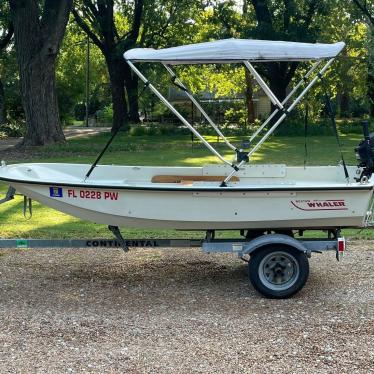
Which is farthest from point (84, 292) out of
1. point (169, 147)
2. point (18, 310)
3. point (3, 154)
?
point (169, 147)

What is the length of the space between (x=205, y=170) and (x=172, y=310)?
2206 millimetres

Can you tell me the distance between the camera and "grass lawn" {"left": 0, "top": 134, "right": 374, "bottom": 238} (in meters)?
9.37

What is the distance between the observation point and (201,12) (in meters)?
37.9

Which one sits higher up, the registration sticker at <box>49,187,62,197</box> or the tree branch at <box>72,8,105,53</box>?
the tree branch at <box>72,8,105,53</box>

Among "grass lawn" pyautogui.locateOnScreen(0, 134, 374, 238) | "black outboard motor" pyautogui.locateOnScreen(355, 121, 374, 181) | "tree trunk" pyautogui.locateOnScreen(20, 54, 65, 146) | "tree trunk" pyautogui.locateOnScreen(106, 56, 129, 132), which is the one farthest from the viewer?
"tree trunk" pyautogui.locateOnScreen(106, 56, 129, 132)

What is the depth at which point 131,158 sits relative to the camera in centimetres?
2036

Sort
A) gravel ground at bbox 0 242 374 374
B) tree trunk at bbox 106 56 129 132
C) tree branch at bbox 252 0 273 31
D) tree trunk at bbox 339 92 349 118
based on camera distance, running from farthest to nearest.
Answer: tree trunk at bbox 339 92 349 118 → tree trunk at bbox 106 56 129 132 → tree branch at bbox 252 0 273 31 → gravel ground at bbox 0 242 374 374

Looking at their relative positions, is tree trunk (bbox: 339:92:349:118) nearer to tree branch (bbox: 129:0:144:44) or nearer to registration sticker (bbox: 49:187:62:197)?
Answer: tree branch (bbox: 129:0:144:44)

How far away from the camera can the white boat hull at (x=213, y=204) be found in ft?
19.7

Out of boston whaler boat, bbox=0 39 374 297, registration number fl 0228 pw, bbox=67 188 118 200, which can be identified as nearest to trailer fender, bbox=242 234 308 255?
boston whaler boat, bbox=0 39 374 297

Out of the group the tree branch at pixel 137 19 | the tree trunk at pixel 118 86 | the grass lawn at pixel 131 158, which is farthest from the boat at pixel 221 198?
the tree branch at pixel 137 19

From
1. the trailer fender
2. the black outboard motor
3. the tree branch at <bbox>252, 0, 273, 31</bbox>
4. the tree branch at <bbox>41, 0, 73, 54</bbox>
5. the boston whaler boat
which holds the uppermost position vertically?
the tree branch at <bbox>252, 0, 273, 31</bbox>

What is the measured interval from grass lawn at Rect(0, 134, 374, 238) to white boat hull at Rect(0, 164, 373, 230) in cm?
263

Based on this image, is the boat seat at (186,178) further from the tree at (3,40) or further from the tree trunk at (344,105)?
the tree trunk at (344,105)
